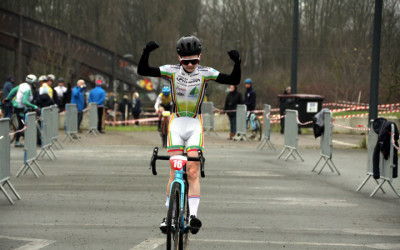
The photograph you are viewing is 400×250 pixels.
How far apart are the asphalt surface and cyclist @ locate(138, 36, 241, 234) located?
110cm

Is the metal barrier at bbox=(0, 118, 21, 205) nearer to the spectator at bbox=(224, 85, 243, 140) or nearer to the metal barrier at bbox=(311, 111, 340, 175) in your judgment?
the metal barrier at bbox=(311, 111, 340, 175)

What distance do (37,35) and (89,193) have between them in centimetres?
3650

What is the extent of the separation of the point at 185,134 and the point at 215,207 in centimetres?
341

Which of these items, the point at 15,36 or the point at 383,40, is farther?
the point at 15,36

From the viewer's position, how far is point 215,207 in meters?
11.6

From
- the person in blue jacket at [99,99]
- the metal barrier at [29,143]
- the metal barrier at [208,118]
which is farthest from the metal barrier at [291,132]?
the person in blue jacket at [99,99]

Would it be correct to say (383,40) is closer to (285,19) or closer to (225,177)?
(225,177)

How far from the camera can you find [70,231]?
948 centimetres

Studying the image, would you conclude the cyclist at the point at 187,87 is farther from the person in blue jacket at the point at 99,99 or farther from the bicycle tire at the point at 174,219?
the person in blue jacket at the point at 99,99

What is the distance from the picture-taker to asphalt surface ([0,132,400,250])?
29.6 ft

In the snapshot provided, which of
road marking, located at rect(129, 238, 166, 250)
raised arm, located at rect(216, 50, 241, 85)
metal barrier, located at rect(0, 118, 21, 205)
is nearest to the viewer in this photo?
raised arm, located at rect(216, 50, 241, 85)

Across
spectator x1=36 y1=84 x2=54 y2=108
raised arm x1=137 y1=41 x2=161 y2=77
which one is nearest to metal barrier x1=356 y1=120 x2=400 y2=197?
raised arm x1=137 y1=41 x2=161 y2=77

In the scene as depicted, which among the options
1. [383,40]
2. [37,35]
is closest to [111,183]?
[383,40]

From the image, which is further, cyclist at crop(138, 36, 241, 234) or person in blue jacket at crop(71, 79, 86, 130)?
person in blue jacket at crop(71, 79, 86, 130)
